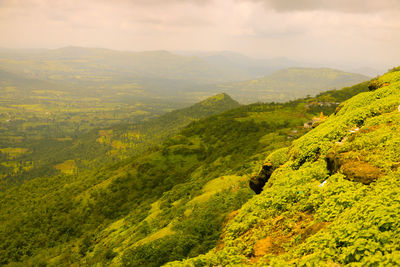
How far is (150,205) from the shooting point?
2790 inches

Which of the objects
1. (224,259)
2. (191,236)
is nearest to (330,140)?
(224,259)

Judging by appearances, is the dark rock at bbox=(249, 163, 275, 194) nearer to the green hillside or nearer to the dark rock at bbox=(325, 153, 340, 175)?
the green hillside

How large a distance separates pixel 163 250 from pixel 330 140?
22.9 meters

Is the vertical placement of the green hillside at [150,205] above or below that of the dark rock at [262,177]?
below

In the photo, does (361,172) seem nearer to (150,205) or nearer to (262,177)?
(262,177)

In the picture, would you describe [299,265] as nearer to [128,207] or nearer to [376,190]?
[376,190]

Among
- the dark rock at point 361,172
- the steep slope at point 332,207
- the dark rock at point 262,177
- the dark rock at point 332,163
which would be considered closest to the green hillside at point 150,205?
the dark rock at point 262,177

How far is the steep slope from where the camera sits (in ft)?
Answer: 28.5

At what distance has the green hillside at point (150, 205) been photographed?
98.8 feet

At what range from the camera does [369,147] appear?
14.6 meters

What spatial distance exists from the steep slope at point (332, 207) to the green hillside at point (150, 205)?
9.78 meters

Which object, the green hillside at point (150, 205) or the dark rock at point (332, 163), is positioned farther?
the green hillside at point (150, 205)

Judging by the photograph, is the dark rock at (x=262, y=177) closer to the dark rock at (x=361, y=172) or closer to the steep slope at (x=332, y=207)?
the steep slope at (x=332, y=207)

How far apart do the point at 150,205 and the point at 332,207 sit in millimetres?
67192
